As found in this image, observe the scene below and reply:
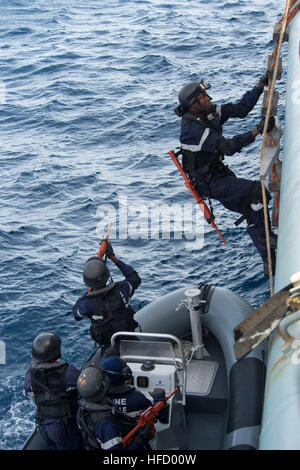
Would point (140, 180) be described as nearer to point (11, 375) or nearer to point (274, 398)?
point (11, 375)

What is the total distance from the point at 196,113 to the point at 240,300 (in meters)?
2.32

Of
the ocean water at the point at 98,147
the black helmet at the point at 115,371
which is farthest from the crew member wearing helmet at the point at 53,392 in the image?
the ocean water at the point at 98,147

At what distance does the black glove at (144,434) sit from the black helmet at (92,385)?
481mm

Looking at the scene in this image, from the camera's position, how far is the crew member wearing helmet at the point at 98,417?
18.2 ft

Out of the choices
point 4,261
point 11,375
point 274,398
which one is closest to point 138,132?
point 4,261

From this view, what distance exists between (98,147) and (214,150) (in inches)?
375

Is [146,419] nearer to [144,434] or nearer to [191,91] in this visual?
[144,434]

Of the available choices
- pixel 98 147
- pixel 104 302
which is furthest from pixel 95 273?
pixel 98 147

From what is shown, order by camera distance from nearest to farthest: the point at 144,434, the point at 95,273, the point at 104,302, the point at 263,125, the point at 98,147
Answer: the point at 144,434, the point at 95,273, the point at 104,302, the point at 263,125, the point at 98,147

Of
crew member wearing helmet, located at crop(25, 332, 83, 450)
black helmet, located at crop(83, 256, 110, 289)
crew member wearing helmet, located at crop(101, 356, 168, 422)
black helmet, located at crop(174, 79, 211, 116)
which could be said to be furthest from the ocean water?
black helmet, located at crop(174, 79, 211, 116)

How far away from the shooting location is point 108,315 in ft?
24.1

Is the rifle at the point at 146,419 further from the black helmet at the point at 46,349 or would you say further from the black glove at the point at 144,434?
the black helmet at the point at 46,349

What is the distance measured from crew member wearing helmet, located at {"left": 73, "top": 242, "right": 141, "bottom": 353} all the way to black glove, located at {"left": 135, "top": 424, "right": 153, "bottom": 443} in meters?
1.68

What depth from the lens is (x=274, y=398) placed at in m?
5.04
